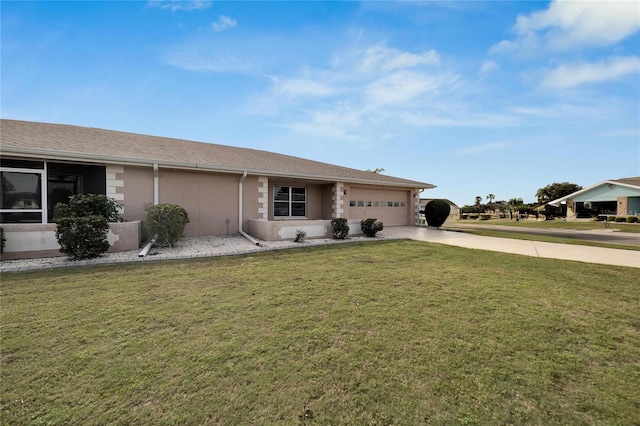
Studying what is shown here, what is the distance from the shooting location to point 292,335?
124 inches

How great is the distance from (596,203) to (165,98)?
157 ft

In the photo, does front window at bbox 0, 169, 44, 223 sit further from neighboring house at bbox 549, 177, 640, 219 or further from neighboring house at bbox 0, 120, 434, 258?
neighboring house at bbox 549, 177, 640, 219

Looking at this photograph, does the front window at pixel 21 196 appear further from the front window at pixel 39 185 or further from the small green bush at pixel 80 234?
the small green bush at pixel 80 234

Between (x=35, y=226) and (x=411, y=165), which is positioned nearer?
(x=35, y=226)

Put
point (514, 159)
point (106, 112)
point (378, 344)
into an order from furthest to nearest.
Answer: point (514, 159), point (106, 112), point (378, 344)

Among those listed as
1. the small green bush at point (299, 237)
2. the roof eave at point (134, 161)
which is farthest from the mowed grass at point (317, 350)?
the small green bush at point (299, 237)

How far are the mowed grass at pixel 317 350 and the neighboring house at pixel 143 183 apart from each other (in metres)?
4.49

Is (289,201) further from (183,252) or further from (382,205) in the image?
(183,252)

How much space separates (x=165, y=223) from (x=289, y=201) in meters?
6.78

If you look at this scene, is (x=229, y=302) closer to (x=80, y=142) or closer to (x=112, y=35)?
(x=80, y=142)

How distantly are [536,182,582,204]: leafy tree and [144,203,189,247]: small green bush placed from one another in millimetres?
69427

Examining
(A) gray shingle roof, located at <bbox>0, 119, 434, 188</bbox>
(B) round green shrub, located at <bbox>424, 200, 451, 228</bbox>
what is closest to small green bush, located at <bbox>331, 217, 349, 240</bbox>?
(A) gray shingle roof, located at <bbox>0, 119, 434, 188</bbox>

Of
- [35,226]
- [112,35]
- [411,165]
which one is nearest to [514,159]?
[411,165]

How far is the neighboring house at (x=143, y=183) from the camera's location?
8.25 metres
